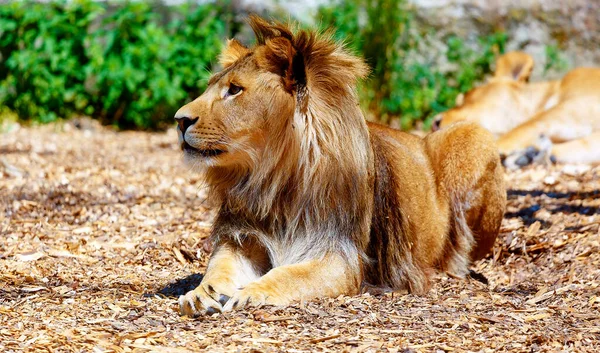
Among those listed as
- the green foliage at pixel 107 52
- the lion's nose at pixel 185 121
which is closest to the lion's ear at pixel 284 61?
the lion's nose at pixel 185 121

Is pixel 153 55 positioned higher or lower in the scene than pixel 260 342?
higher

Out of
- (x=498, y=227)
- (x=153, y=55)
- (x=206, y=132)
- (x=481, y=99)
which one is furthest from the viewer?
(x=153, y=55)

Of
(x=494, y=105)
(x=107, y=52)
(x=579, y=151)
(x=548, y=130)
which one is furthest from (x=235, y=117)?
(x=107, y=52)

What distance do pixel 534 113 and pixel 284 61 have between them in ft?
17.1

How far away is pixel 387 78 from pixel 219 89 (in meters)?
6.55

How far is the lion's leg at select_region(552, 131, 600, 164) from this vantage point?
24.9ft

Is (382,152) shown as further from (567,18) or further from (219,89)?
(567,18)

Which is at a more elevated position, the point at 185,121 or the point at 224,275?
the point at 185,121

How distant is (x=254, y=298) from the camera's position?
377cm

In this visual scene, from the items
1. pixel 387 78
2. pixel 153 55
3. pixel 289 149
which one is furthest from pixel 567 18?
pixel 289 149

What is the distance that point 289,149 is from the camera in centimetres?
415

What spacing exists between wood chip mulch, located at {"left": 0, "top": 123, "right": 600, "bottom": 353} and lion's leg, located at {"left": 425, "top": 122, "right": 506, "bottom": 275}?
0.16 m

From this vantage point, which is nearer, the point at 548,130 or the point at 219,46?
the point at 548,130

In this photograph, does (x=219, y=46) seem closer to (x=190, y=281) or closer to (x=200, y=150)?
(x=190, y=281)
